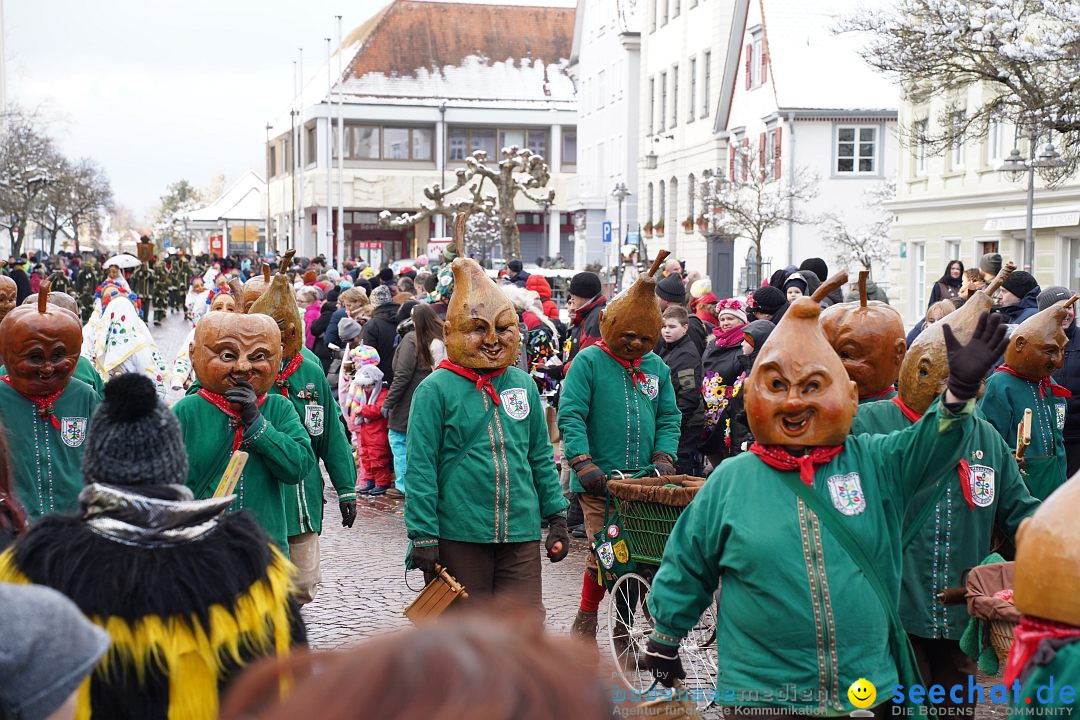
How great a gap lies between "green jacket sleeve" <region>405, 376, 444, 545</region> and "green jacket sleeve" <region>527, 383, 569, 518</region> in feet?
1.58

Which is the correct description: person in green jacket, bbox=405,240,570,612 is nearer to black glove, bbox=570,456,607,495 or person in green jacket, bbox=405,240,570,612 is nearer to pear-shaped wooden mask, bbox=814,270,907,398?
black glove, bbox=570,456,607,495

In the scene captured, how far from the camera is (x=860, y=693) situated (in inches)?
158

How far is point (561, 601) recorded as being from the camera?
334 inches

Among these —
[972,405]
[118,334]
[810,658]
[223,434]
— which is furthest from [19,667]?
[118,334]

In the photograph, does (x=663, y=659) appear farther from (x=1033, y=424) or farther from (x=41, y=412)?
(x=1033, y=424)

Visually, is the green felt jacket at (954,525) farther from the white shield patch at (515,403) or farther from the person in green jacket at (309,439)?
the person in green jacket at (309,439)

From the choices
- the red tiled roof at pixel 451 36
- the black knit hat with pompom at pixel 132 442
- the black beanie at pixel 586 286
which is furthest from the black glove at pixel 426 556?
the red tiled roof at pixel 451 36

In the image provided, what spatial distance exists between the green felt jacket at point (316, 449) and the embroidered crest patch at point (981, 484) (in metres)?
2.76

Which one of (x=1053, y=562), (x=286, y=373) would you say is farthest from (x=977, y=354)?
(x=286, y=373)

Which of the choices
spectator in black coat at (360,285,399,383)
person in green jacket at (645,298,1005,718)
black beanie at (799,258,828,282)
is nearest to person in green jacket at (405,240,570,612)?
person in green jacket at (645,298,1005,718)

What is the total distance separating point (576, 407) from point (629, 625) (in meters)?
1.18

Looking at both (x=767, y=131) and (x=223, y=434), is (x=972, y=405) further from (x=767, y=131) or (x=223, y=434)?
(x=767, y=131)

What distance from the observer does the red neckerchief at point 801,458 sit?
4137 millimetres

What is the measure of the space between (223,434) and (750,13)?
39699mm
